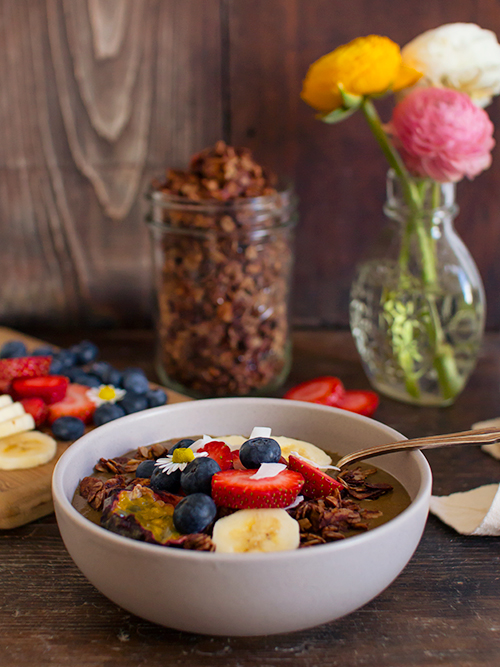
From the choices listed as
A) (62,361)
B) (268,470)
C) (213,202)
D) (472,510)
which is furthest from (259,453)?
(62,361)

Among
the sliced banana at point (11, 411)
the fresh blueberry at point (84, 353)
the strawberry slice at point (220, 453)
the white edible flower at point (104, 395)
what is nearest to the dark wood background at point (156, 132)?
the fresh blueberry at point (84, 353)

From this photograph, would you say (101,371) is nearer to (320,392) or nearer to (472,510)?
(320,392)

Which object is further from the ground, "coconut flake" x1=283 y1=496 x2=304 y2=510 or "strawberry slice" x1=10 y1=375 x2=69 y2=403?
"coconut flake" x1=283 y1=496 x2=304 y2=510

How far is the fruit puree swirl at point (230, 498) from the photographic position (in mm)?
582

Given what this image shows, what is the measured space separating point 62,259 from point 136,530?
3.32 feet

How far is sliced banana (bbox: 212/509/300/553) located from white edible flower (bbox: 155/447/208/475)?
0.09 meters

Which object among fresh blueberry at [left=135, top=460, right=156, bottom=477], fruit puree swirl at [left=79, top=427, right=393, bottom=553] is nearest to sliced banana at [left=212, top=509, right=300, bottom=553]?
fruit puree swirl at [left=79, top=427, right=393, bottom=553]

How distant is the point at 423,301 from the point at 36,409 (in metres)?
0.61

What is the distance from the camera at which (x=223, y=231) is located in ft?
3.44

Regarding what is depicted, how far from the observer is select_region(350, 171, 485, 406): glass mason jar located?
3.50 feet

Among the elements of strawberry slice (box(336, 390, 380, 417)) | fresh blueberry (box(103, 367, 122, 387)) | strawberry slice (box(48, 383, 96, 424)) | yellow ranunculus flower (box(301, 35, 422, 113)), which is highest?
yellow ranunculus flower (box(301, 35, 422, 113))

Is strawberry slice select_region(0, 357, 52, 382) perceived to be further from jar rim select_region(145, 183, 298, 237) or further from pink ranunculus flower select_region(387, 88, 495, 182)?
pink ranunculus flower select_region(387, 88, 495, 182)

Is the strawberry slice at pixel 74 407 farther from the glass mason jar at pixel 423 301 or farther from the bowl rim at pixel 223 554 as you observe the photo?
the glass mason jar at pixel 423 301

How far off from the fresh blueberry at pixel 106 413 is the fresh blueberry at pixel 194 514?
1.23ft
